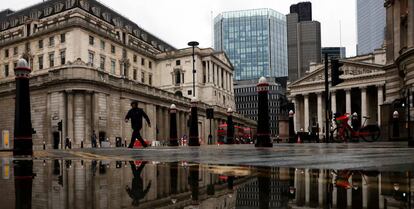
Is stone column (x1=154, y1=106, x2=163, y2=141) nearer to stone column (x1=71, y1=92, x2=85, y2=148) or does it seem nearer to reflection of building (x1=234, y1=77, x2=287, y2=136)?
stone column (x1=71, y1=92, x2=85, y2=148)

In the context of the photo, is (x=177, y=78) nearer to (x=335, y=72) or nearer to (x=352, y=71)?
(x=352, y=71)

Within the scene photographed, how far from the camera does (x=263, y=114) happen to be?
1361 cm

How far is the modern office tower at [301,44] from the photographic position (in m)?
156

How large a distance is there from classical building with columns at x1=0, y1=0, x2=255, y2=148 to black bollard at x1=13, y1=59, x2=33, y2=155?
118ft

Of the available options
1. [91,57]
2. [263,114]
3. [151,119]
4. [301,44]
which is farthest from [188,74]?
[301,44]

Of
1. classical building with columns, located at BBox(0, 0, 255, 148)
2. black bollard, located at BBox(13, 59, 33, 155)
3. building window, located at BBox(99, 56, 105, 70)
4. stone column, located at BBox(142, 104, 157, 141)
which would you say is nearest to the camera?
black bollard, located at BBox(13, 59, 33, 155)

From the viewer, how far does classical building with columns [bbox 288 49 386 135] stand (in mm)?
72438

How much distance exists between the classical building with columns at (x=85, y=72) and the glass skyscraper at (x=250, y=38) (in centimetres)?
10163

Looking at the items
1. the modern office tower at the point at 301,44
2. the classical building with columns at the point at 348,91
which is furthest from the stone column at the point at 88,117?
the modern office tower at the point at 301,44

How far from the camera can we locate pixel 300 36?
163500mm

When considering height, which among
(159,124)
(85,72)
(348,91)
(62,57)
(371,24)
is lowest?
(159,124)

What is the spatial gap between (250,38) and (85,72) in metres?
148

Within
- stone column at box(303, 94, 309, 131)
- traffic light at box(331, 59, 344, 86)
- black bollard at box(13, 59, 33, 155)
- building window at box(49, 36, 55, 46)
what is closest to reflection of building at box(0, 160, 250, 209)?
black bollard at box(13, 59, 33, 155)

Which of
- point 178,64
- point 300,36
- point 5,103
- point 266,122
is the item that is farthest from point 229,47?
point 266,122
